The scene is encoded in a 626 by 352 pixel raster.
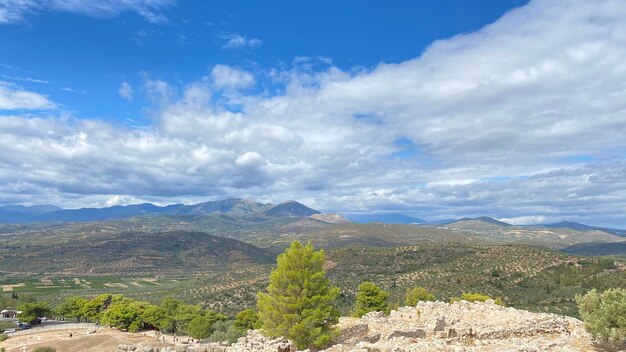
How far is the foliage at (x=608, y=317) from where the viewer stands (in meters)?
20.5

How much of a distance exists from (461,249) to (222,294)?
6621 centimetres

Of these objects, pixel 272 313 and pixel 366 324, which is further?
pixel 366 324

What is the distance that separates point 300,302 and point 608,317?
17.2 meters

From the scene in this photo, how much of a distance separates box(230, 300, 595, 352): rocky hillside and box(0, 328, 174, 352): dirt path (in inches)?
1038

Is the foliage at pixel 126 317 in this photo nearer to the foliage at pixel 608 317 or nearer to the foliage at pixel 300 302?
the foliage at pixel 300 302

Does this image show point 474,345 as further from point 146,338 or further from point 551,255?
point 551,255

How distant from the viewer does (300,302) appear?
2825 cm

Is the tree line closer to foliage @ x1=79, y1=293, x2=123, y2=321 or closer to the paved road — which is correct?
the paved road

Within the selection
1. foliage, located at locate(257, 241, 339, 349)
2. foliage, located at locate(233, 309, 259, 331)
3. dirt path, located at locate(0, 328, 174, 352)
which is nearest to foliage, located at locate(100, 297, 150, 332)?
dirt path, located at locate(0, 328, 174, 352)

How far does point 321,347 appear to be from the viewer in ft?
91.2

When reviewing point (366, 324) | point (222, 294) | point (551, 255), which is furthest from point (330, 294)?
A: point (551, 255)

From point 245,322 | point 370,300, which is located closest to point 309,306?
point 370,300

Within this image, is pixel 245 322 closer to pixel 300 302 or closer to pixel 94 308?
pixel 300 302

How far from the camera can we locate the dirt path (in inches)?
1982
